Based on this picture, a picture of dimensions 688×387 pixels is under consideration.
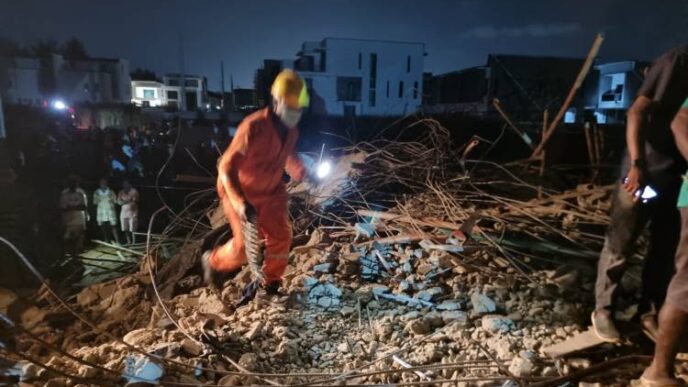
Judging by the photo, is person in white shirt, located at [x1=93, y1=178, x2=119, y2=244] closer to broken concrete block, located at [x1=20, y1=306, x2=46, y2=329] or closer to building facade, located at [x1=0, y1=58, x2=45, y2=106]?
broken concrete block, located at [x1=20, y1=306, x2=46, y2=329]

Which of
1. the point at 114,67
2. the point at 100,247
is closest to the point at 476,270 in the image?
the point at 100,247

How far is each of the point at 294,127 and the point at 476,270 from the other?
80.4 inches

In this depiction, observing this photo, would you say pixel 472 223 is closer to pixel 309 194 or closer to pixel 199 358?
pixel 309 194

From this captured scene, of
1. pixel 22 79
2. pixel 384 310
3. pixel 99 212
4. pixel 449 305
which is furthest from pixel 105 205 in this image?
pixel 22 79

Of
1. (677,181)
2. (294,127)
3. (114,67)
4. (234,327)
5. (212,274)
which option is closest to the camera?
(677,181)

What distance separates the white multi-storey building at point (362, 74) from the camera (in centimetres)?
2716

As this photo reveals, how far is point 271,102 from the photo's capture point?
10.7ft

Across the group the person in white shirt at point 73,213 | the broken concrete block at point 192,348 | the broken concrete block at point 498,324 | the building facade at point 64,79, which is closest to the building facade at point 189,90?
the building facade at point 64,79

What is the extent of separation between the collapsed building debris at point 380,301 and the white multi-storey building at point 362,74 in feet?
71.3

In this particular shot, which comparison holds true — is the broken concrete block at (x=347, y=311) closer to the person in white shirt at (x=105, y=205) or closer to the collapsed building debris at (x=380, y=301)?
the collapsed building debris at (x=380, y=301)

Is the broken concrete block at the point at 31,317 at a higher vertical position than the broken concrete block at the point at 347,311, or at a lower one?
lower

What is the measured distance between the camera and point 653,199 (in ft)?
8.23

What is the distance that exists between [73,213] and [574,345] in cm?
853

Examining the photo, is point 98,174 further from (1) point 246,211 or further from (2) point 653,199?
(2) point 653,199
